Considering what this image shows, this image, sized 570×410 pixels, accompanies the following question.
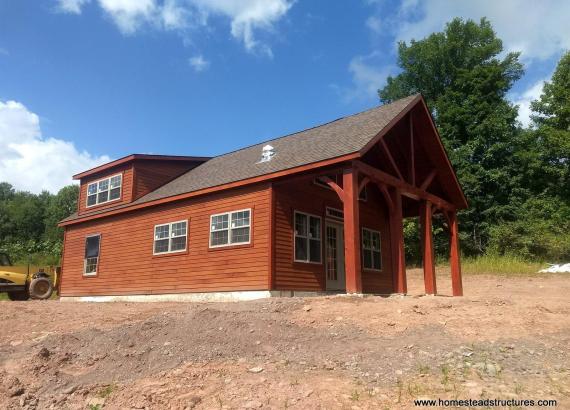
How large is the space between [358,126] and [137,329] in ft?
28.2

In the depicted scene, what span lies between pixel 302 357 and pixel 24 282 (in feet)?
59.3

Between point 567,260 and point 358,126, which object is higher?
point 358,126

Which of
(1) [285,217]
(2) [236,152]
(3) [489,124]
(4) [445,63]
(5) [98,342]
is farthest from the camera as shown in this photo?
(4) [445,63]

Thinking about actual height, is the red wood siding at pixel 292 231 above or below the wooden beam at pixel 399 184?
below

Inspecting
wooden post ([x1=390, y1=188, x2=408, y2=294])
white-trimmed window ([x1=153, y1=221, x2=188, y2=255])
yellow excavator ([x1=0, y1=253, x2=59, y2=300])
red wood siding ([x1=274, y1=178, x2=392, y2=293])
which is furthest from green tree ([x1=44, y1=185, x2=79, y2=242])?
wooden post ([x1=390, y1=188, x2=408, y2=294])

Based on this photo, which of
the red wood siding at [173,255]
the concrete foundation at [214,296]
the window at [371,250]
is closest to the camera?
the concrete foundation at [214,296]

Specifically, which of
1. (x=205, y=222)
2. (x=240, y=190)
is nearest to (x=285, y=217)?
(x=240, y=190)

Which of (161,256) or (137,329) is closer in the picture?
(137,329)

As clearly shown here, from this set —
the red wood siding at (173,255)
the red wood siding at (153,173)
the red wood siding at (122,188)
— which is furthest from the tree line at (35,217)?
the red wood siding at (153,173)

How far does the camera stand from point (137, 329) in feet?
27.1

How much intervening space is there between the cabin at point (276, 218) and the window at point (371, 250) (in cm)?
5

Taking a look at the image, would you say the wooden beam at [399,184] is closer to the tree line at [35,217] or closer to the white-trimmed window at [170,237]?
the white-trimmed window at [170,237]

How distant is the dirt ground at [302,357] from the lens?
17.4 feet

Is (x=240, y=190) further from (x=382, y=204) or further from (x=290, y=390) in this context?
(x=290, y=390)
